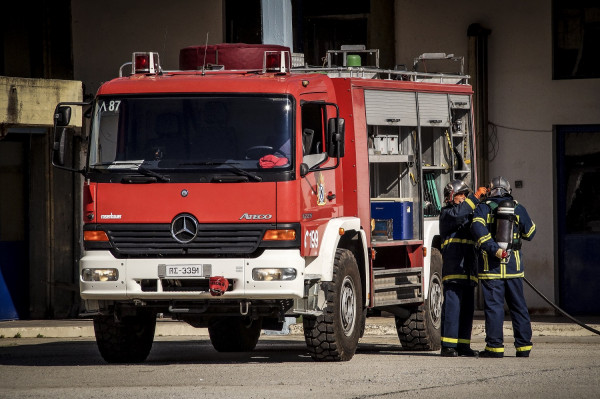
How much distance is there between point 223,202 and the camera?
1305 centimetres

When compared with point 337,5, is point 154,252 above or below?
below

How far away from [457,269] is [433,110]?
2.50 meters

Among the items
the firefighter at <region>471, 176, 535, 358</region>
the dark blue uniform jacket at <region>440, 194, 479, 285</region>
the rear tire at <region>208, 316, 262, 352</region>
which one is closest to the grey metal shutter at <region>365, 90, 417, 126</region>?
the dark blue uniform jacket at <region>440, 194, 479, 285</region>

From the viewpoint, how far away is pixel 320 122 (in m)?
13.9

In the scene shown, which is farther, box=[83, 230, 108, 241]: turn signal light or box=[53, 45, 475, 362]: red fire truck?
box=[83, 230, 108, 241]: turn signal light

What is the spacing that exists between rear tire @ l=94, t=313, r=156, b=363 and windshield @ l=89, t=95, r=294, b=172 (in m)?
1.77

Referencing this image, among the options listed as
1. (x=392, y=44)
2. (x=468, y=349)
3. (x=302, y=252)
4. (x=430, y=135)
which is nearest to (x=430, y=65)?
(x=392, y=44)

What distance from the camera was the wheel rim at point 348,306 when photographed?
14.0m

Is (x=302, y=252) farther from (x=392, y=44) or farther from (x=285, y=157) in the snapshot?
(x=392, y=44)

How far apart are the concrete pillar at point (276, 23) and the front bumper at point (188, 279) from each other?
706 cm

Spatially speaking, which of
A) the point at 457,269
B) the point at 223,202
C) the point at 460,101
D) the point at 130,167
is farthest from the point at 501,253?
the point at 130,167

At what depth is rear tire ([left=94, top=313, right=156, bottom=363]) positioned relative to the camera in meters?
14.2

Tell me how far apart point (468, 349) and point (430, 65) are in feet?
27.1

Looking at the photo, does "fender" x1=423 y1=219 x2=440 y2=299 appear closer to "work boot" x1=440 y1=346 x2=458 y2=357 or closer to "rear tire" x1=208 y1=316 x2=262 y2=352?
"work boot" x1=440 y1=346 x2=458 y2=357
